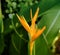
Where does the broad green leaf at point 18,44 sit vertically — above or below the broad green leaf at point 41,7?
below

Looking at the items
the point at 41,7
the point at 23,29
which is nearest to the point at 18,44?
the point at 23,29

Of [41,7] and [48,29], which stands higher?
[41,7]

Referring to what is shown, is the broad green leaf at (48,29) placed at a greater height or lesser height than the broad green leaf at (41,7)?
lesser

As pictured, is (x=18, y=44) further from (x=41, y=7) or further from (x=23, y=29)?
(x=41, y=7)

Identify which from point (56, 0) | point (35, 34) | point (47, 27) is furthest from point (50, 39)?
point (35, 34)

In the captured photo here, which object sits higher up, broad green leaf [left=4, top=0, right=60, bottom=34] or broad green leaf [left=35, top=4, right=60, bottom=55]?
broad green leaf [left=4, top=0, right=60, bottom=34]
